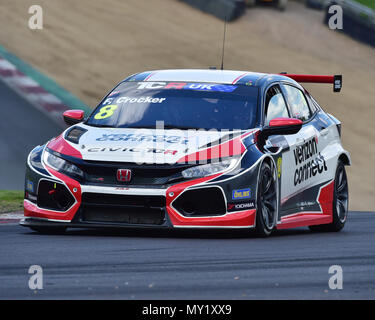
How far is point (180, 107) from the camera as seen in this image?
1008 centimetres

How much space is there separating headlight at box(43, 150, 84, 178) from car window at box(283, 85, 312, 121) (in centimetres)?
268

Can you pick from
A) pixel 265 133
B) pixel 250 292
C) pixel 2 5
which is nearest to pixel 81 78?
pixel 2 5

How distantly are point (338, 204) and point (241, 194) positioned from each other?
2.76 m

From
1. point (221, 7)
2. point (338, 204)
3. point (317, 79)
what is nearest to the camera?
point (338, 204)

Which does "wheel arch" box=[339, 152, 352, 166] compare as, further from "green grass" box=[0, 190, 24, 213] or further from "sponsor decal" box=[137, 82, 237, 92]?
"green grass" box=[0, 190, 24, 213]

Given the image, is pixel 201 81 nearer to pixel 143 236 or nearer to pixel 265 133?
pixel 265 133

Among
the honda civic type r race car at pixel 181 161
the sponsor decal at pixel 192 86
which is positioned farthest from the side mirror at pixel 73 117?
the sponsor decal at pixel 192 86

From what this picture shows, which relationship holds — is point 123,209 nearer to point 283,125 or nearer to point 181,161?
point 181,161

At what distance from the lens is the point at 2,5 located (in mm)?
28609

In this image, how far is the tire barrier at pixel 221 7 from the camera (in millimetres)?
32844

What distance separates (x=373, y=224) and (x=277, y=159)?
10.4 ft

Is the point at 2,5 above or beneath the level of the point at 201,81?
above

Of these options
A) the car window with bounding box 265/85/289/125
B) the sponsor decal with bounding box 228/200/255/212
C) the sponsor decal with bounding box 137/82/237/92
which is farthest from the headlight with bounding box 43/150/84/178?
the car window with bounding box 265/85/289/125

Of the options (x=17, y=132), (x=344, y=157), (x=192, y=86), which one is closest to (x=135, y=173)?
(x=192, y=86)
